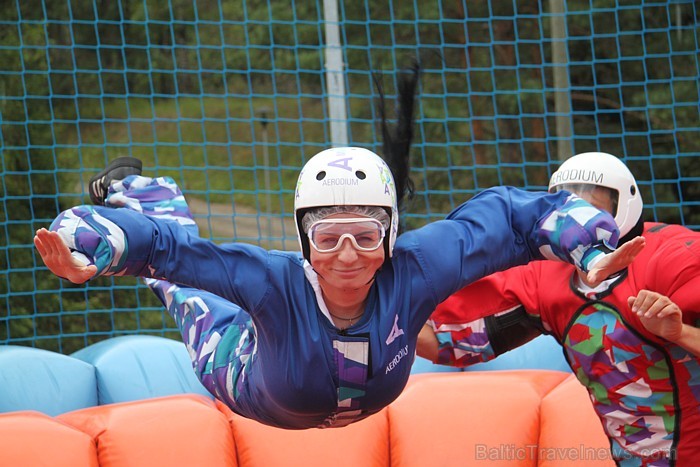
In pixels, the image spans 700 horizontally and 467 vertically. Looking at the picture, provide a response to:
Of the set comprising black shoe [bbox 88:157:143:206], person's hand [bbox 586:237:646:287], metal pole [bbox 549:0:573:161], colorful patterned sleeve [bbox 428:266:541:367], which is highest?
metal pole [bbox 549:0:573:161]

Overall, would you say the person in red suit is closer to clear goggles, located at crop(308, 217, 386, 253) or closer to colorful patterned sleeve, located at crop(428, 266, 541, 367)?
colorful patterned sleeve, located at crop(428, 266, 541, 367)

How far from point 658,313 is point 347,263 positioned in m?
0.79

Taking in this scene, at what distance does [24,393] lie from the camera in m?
4.03

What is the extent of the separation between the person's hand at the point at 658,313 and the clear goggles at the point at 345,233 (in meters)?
0.63

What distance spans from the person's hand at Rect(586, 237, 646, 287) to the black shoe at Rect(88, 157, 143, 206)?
175cm

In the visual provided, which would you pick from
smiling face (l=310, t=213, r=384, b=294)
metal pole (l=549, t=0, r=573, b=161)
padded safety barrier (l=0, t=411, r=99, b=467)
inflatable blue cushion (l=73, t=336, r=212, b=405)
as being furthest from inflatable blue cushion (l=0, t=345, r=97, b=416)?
metal pole (l=549, t=0, r=573, b=161)

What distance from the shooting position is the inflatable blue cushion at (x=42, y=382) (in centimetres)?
402

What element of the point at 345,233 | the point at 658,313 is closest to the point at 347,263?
the point at 345,233

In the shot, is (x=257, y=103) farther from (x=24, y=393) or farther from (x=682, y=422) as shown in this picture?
(x=682, y=422)

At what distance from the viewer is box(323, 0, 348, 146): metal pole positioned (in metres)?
4.86

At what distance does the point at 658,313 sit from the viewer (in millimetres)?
2535

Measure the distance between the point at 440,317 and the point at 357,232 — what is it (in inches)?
39.6

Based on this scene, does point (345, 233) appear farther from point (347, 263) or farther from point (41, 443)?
point (41, 443)

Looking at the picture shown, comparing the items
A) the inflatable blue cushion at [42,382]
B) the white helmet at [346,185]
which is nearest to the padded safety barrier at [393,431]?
the inflatable blue cushion at [42,382]
